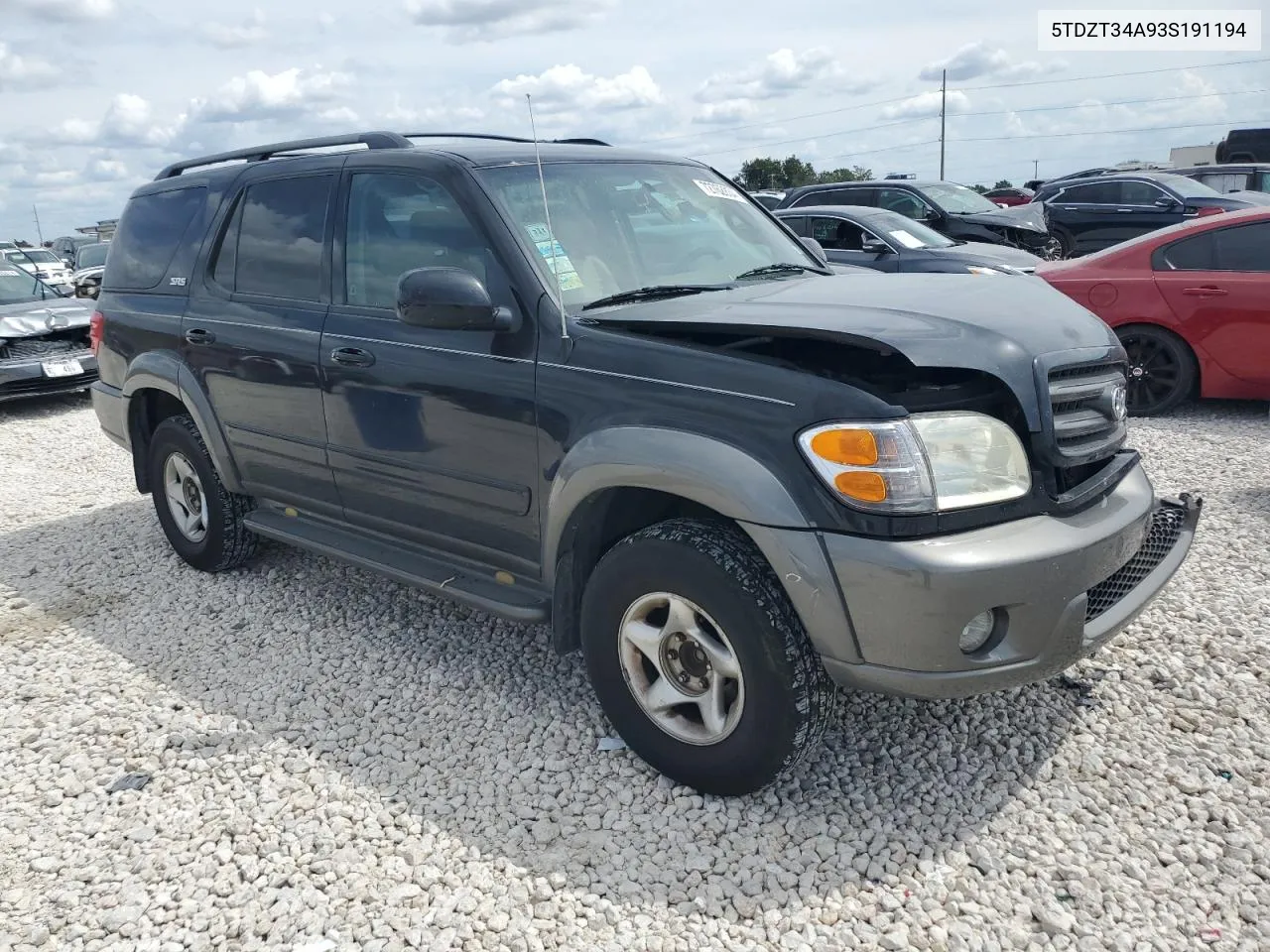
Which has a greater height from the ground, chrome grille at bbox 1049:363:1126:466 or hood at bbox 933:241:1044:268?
chrome grille at bbox 1049:363:1126:466

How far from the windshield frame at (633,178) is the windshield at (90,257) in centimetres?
2236

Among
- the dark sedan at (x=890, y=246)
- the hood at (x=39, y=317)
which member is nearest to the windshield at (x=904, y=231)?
the dark sedan at (x=890, y=246)

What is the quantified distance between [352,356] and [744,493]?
1854 mm

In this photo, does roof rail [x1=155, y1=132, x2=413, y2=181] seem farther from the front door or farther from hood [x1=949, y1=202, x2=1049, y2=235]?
hood [x1=949, y1=202, x2=1049, y2=235]

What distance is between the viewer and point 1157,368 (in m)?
7.52

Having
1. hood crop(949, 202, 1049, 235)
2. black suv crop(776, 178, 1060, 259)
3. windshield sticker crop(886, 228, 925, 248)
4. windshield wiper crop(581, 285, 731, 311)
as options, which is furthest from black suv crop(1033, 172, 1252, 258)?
windshield wiper crop(581, 285, 731, 311)

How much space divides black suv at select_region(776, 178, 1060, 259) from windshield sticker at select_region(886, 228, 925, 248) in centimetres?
231

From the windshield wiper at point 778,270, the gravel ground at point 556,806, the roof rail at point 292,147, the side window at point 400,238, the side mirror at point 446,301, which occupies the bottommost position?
the gravel ground at point 556,806

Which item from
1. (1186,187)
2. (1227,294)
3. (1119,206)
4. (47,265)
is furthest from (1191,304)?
(47,265)

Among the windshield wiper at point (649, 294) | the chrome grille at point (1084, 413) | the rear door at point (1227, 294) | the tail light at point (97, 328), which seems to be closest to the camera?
the chrome grille at point (1084, 413)

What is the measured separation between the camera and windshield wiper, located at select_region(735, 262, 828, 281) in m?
3.85

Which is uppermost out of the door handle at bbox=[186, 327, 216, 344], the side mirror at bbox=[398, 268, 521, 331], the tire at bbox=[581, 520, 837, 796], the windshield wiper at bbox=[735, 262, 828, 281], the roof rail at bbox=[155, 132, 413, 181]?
the roof rail at bbox=[155, 132, 413, 181]

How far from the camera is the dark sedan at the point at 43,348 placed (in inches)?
384

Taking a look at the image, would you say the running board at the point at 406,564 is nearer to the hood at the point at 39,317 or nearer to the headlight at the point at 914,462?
the headlight at the point at 914,462
